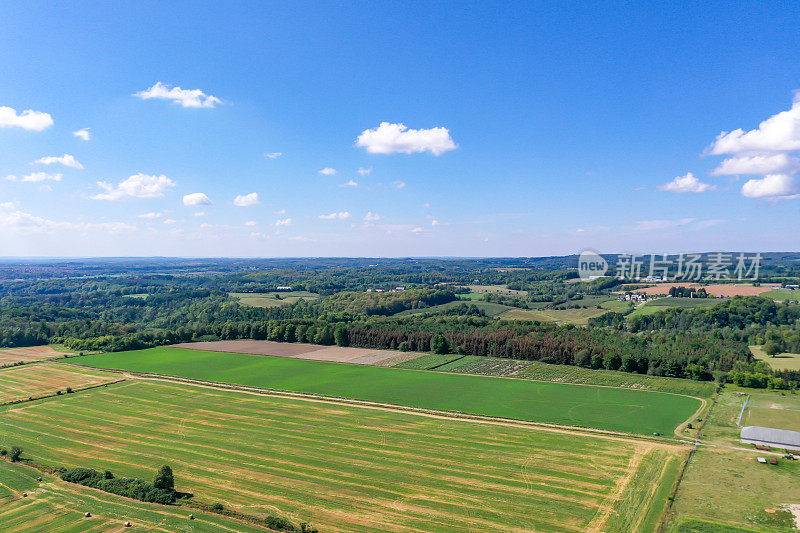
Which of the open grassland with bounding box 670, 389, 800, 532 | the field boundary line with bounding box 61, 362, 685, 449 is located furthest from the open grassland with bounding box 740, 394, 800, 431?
the field boundary line with bounding box 61, 362, 685, 449

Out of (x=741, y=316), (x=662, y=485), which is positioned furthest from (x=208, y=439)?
(x=741, y=316)

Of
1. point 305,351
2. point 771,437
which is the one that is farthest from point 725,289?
point 305,351

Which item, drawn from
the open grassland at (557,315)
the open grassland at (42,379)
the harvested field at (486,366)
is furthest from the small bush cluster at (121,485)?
the open grassland at (557,315)

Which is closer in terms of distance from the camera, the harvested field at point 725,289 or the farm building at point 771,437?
the farm building at point 771,437

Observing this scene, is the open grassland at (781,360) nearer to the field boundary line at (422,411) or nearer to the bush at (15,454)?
the field boundary line at (422,411)

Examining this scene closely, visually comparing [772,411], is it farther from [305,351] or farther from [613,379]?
[305,351]

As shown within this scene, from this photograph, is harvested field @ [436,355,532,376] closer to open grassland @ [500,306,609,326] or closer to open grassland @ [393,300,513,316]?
open grassland @ [500,306,609,326]
